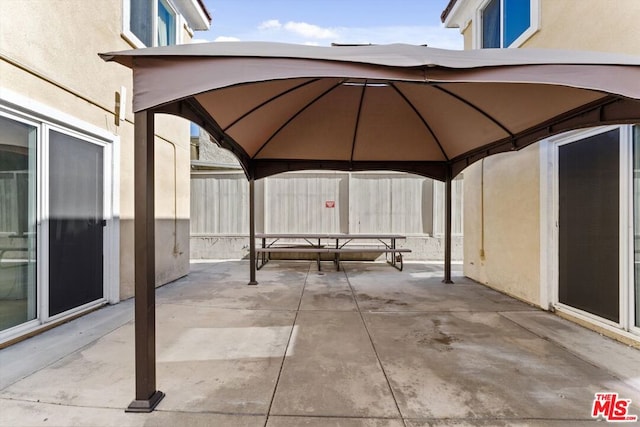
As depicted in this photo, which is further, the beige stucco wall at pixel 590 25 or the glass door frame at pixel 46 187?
the glass door frame at pixel 46 187

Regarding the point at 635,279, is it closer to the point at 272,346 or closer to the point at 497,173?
the point at 497,173

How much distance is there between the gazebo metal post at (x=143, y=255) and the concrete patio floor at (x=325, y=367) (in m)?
0.20

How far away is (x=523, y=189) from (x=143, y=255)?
15.5ft

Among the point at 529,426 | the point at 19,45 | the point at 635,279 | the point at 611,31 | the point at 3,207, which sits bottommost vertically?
the point at 529,426

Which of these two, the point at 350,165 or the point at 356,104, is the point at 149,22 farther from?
the point at 350,165

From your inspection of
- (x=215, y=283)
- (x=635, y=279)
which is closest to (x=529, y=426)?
(x=635, y=279)

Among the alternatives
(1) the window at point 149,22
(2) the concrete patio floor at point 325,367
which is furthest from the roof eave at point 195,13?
(2) the concrete patio floor at point 325,367

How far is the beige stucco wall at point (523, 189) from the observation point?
3078 mm

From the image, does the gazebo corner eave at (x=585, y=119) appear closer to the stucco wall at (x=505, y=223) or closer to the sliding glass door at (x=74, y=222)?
the stucco wall at (x=505, y=223)

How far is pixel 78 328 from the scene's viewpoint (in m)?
3.40

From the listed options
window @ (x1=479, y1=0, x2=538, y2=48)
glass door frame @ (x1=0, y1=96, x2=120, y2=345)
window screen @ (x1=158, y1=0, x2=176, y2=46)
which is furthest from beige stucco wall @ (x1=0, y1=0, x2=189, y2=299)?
window @ (x1=479, y1=0, x2=538, y2=48)

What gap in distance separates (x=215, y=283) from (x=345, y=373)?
3.79 m

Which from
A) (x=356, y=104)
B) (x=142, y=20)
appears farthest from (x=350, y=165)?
(x=142, y=20)

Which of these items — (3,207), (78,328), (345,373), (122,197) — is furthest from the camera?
(122,197)
